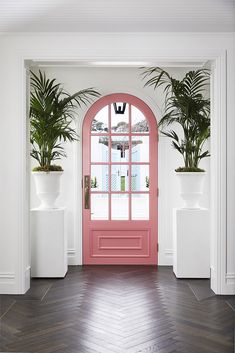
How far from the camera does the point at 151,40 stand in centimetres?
441

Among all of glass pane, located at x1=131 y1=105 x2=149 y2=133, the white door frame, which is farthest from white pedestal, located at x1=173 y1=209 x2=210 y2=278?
glass pane, located at x1=131 y1=105 x2=149 y2=133

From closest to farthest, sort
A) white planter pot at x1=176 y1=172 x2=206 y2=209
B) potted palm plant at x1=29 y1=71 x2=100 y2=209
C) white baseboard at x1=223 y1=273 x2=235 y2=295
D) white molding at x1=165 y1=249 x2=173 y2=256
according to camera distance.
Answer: white baseboard at x1=223 y1=273 x2=235 y2=295 < potted palm plant at x1=29 y1=71 x2=100 y2=209 < white planter pot at x1=176 y1=172 x2=206 y2=209 < white molding at x1=165 y1=249 x2=173 y2=256

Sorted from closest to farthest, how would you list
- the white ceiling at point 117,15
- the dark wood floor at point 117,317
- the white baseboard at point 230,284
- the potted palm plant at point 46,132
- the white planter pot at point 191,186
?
the dark wood floor at point 117,317 → the white ceiling at point 117,15 → the white baseboard at point 230,284 → the potted palm plant at point 46,132 → the white planter pot at point 191,186

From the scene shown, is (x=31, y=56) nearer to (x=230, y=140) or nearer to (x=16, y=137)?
(x=16, y=137)

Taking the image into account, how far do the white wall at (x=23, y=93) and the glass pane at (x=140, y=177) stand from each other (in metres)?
1.69

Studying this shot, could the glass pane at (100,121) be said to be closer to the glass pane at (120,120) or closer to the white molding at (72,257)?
the glass pane at (120,120)

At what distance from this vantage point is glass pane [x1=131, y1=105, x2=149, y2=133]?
598 centimetres

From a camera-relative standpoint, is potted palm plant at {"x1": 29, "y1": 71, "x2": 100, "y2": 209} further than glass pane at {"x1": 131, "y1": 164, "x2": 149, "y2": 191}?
No

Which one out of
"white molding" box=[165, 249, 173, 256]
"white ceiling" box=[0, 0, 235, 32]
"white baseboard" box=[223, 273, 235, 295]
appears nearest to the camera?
"white ceiling" box=[0, 0, 235, 32]

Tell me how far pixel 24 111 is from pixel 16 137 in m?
0.28

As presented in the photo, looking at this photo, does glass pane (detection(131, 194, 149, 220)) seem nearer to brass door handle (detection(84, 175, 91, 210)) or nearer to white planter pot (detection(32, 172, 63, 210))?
brass door handle (detection(84, 175, 91, 210))

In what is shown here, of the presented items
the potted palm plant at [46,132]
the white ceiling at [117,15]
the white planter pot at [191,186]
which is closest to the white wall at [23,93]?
the white ceiling at [117,15]

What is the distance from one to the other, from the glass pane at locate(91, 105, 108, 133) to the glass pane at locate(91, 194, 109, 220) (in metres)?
0.91

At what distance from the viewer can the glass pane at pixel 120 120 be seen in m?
5.97
